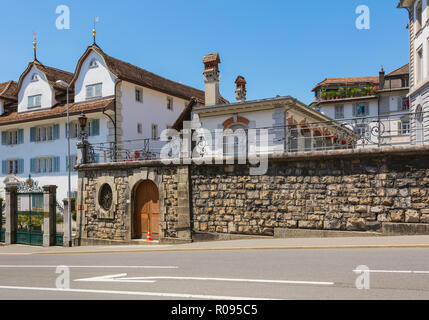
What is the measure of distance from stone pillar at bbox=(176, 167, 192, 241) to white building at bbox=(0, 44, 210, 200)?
43.1 ft

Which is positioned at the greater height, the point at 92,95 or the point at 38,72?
the point at 38,72

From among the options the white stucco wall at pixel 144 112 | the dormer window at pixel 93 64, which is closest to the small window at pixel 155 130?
the white stucco wall at pixel 144 112

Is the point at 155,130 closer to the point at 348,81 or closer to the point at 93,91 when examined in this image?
the point at 93,91

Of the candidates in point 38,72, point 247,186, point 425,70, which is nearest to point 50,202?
point 247,186

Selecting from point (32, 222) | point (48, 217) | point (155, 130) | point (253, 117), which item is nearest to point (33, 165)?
point (155, 130)

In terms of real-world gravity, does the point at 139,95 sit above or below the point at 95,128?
above

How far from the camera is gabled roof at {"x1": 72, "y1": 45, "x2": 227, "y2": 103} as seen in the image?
31864 mm

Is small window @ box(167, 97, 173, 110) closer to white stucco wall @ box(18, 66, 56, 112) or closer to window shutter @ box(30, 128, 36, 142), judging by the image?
white stucco wall @ box(18, 66, 56, 112)

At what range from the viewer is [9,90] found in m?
38.6

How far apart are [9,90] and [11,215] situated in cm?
1857

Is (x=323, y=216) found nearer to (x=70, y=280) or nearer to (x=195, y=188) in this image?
(x=195, y=188)
